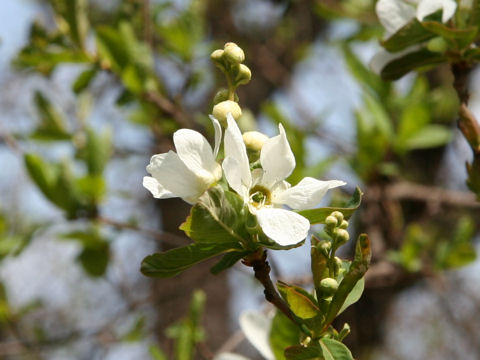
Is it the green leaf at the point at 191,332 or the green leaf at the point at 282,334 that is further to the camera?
the green leaf at the point at 191,332

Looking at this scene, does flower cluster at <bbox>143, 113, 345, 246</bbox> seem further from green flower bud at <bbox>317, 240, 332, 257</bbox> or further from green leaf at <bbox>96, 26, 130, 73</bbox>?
green leaf at <bbox>96, 26, 130, 73</bbox>

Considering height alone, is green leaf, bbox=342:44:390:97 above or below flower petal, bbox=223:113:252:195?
below

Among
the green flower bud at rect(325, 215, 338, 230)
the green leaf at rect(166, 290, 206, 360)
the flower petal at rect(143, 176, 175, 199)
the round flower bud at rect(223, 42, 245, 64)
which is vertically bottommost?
the green leaf at rect(166, 290, 206, 360)

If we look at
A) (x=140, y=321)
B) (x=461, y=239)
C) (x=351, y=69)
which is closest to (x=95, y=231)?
(x=140, y=321)

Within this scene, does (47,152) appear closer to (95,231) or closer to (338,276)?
(95,231)

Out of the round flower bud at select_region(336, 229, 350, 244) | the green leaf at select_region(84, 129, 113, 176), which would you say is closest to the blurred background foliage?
the green leaf at select_region(84, 129, 113, 176)

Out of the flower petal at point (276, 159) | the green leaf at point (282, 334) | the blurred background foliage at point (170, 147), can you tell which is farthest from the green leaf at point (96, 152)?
the flower petal at point (276, 159)

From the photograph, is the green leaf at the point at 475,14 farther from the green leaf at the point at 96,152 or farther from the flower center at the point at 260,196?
the green leaf at the point at 96,152

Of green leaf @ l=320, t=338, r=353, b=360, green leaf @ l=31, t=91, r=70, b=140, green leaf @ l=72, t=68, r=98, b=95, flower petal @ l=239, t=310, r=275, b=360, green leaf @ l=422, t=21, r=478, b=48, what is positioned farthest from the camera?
green leaf @ l=31, t=91, r=70, b=140
